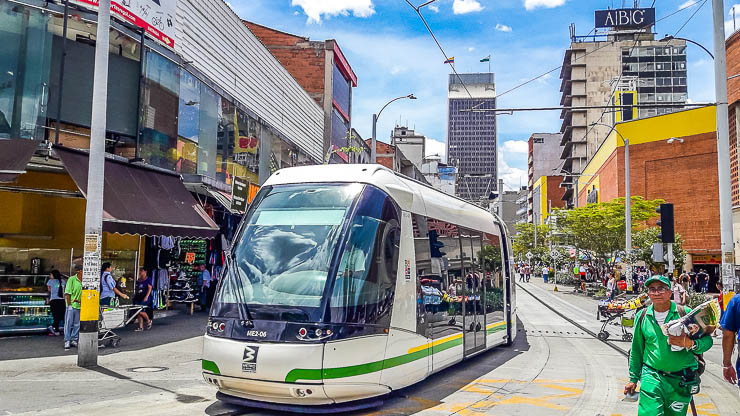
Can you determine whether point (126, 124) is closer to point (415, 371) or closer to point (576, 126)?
point (415, 371)

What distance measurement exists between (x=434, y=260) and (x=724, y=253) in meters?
7.14

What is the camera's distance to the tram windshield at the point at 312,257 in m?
7.10

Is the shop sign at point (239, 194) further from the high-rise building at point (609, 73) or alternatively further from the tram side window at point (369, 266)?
the high-rise building at point (609, 73)

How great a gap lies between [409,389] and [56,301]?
9.30 metres

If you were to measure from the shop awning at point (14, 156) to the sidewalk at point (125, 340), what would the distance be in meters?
3.30

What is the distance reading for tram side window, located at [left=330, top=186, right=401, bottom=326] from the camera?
714 cm

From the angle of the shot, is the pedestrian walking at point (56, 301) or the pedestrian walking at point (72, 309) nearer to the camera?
the pedestrian walking at point (72, 309)

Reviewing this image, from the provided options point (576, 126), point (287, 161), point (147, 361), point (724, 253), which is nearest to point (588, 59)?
point (576, 126)

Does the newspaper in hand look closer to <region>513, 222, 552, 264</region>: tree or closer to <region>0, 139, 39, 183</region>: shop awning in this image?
<region>0, 139, 39, 183</region>: shop awning

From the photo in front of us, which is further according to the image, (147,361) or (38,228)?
(38,228)

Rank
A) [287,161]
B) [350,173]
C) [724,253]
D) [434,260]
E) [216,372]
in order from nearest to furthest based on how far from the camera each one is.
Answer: [216,372]
[350,173]
[434,260]
[724,253]
[287,161]

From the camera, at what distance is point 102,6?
34.6 feet

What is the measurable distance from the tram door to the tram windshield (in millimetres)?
3099

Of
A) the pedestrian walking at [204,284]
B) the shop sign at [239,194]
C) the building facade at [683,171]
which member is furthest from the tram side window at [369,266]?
the building facade at [683,171]
